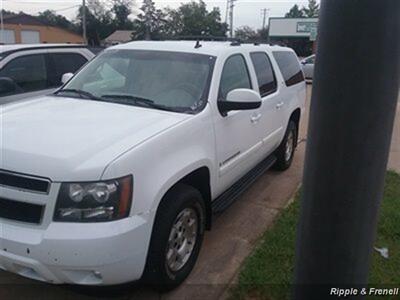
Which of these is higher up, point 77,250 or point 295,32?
point 295,32

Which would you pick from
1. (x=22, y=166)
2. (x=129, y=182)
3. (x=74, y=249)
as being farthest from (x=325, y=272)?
(x=22, y=166)

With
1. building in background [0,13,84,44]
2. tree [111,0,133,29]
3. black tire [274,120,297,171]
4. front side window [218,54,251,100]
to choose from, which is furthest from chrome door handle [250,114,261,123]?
tree [111,0,133,29]

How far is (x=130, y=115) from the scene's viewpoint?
3.28 m

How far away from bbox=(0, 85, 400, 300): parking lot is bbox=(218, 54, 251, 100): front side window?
136 centimetres

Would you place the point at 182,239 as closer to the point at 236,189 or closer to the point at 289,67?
the point at 236,189

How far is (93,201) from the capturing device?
252cm

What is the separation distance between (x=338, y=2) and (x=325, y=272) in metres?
1.27

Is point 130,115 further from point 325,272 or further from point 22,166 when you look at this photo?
point 325,272

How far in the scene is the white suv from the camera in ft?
8.18

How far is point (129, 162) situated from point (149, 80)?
4.71ft

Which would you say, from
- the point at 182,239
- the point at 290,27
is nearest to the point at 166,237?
the point at 182,239

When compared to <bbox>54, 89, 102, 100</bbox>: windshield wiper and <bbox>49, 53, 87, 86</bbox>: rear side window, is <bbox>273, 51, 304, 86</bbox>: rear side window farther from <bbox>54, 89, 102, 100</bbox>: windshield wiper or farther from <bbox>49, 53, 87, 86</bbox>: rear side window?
<bbox>49, 53, 87, 86</bbox>: rear side window

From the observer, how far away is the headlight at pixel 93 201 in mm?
2494

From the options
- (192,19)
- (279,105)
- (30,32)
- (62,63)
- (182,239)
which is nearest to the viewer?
(182,239)
